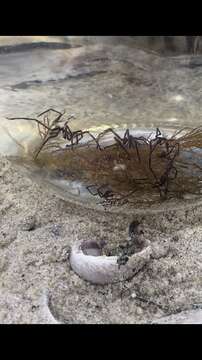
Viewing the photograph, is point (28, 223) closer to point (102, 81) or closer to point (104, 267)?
point (104, 267)

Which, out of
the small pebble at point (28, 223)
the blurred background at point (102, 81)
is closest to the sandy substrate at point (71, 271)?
the small pebble at point (28, 223)

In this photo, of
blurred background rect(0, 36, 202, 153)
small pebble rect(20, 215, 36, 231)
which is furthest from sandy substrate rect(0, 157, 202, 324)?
blurred background rect(0, 36, 202, 153)

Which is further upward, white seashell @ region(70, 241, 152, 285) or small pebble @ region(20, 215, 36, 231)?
white seashell @ region(70, 241, 152, 285)

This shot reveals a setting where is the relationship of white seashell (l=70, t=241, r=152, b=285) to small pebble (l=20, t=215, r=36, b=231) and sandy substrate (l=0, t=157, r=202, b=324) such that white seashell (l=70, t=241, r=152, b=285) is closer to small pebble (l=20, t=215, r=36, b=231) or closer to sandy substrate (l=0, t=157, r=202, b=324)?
Result: sandy substrate (l=0, t=157, r=202, b=324)

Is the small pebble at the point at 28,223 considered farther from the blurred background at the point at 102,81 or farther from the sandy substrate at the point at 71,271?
the blurred background at the point at 102,81

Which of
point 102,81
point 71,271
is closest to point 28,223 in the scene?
point 71,271

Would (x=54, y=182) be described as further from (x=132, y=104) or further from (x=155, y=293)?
(x=155, y=293)

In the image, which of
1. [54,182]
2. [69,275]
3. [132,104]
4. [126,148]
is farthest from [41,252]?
[132,104]
